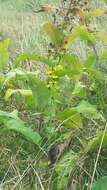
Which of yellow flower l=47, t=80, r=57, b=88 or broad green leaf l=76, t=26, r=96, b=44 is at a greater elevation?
broad green leaf l=76, t=26, r=96, b=44

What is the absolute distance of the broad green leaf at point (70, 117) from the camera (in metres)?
1.83

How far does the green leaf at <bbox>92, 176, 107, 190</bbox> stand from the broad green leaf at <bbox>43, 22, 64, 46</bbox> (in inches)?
24.0

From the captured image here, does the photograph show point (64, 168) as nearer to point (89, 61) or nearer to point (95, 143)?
point (95, 143)

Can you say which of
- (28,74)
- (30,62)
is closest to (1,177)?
(28,74)

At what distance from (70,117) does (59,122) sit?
0.70 ft

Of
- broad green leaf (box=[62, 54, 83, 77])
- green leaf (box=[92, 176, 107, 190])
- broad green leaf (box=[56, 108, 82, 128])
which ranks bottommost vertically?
green leaf (box=[92, 176, 107, 190])

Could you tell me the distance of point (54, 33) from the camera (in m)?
2.06

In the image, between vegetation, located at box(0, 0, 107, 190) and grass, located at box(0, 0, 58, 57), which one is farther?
grass, located at box(0, 0, 58, 57)

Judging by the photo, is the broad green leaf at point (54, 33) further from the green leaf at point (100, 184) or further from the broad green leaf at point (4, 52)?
the green leaf at point (100, 184)

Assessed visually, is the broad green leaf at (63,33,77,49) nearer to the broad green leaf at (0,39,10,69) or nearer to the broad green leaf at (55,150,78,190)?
the broad green leaf at (0,39,10,69)

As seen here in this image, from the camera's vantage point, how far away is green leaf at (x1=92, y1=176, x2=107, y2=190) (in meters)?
1.72

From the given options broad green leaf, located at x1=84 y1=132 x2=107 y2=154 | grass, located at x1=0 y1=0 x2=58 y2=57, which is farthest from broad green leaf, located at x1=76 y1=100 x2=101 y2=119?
grass, located at x1=0 y1=0 x2=58 y2=57

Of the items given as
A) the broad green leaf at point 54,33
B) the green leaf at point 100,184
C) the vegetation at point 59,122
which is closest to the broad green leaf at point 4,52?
the vegetation at point 59,122

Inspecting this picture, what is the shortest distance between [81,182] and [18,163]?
282 mm
